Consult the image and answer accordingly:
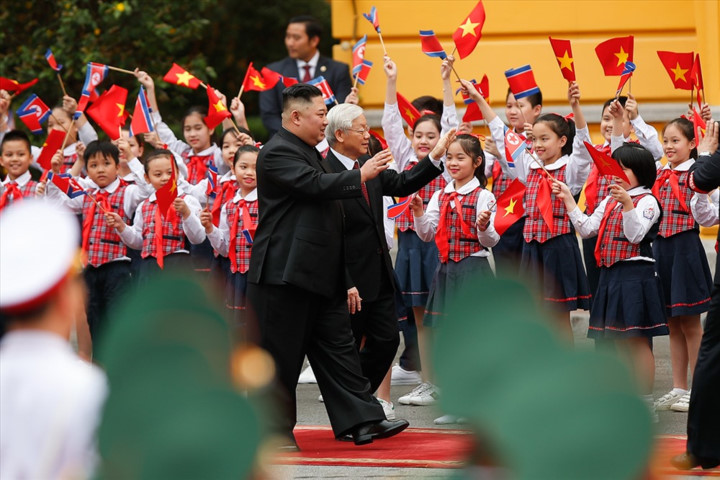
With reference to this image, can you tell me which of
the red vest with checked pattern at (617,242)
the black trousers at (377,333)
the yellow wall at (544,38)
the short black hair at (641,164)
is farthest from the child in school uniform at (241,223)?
the yellow wall at (544,38)

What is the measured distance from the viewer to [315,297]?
624 centimetres

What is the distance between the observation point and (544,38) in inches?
427

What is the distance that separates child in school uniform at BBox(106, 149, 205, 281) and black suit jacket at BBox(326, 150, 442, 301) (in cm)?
204

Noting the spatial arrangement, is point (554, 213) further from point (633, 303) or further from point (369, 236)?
point (369, 236)

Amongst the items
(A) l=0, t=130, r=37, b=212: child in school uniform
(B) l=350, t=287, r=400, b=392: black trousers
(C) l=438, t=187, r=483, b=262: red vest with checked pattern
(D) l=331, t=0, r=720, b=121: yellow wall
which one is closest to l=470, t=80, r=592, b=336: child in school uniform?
(C) l=438, t=187, r=483, b=262: red vest with checked pattern

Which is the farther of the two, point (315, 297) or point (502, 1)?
point (502, 1)

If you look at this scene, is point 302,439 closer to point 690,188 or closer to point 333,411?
point 333,411

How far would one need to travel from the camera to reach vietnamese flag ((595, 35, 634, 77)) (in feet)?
26.0

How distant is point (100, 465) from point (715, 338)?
3513 mm

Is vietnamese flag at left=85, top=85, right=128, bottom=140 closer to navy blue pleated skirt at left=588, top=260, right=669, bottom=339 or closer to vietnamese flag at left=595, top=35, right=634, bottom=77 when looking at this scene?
vietnamese flag at left=595, top=35, right=634, bottom=77

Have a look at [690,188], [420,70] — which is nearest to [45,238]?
[690,188]

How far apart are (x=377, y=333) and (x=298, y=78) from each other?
394cm

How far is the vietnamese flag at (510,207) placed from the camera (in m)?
7.27

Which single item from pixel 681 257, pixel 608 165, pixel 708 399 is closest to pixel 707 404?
pixel 708 399
